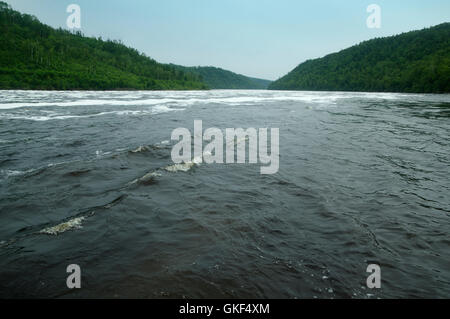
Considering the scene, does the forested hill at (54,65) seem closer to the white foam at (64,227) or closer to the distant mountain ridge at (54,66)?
the distant mountain ridge at (54,66)

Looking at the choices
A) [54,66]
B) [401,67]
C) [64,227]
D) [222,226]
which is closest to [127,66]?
[54,66]

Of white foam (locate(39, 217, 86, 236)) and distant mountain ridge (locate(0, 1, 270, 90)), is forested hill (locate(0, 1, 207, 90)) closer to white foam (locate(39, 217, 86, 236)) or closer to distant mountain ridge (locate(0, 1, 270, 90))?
distant mountain ridge (locate(0, 1, 270, 90))

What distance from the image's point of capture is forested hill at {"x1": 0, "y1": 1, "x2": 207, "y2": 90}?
82306 mm

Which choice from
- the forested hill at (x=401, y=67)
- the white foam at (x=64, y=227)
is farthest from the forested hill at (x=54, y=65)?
the forested hill at (x=401, y=67)

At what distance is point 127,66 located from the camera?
163125 mm

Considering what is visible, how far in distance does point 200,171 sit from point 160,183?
1.66 metres

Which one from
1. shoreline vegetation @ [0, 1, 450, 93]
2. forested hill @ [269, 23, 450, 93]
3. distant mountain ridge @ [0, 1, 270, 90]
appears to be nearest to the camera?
distant mountain ridge @ [0, 1, 270, 90]

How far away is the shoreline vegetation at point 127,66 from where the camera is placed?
84.2 metres

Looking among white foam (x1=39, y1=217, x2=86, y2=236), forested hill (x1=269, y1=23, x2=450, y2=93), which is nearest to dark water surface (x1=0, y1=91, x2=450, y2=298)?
white foam (x1=39, y1=217, x2=86, y2=236)

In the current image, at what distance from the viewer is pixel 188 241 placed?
487cm

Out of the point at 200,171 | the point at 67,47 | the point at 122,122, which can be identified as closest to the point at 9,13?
the point at 67,47
